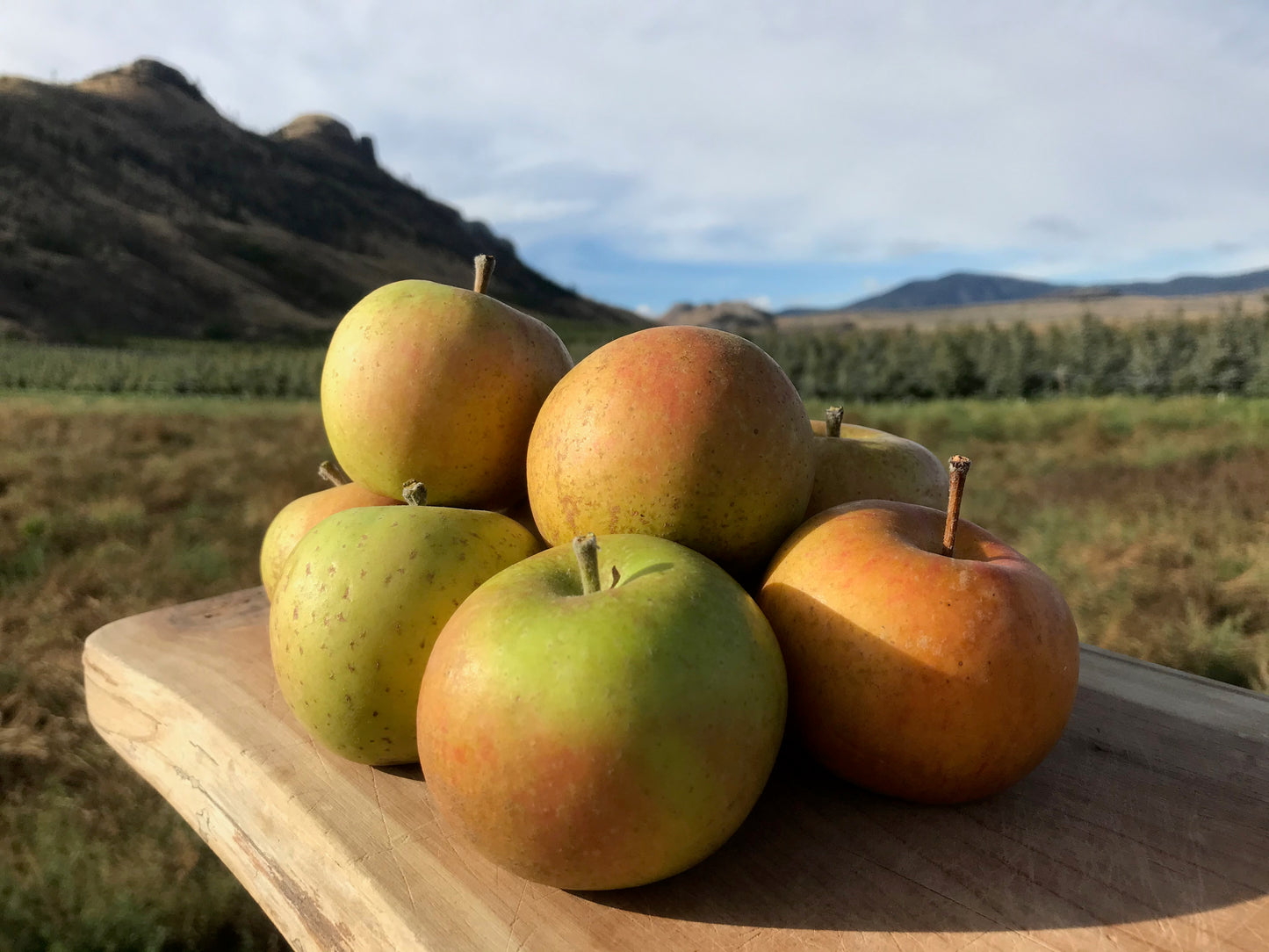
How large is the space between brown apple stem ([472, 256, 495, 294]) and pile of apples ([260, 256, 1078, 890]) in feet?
0.62

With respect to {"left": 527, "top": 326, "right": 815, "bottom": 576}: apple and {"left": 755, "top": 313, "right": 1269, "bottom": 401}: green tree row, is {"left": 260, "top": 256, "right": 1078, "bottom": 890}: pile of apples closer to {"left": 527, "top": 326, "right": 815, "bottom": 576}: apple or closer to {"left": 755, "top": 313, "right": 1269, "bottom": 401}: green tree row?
{"left": 527, "top": 326, "right": 815, "bottom": 576}: apple

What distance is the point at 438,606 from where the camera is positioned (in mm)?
1186

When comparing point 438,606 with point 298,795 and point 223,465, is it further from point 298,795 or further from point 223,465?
point 223,465

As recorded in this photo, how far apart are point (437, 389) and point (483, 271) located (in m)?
0.40

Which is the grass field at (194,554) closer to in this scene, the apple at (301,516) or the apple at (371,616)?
the apple at (301,516)

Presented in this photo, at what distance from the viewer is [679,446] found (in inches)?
47.2

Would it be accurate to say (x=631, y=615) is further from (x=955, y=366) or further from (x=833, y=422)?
(x=955, y=366)

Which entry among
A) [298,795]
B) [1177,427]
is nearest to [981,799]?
[298,795]

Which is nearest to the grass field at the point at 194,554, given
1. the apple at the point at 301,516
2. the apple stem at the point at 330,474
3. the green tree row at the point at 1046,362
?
the apple at the point at 301,516

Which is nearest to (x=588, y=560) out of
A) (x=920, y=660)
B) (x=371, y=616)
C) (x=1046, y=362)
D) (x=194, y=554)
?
(x=371, y=616)

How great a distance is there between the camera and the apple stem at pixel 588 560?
39.4 inches

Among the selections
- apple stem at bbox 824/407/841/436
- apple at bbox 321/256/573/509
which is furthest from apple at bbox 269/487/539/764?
apple stem at bbox 824/407/841/436

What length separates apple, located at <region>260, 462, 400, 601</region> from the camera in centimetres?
169

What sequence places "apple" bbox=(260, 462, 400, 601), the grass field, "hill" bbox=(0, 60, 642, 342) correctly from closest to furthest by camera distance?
"apple" bbox=(260, 462, 400, 601) → the grass field → "hill" bbox=(0, 60, 642, 342)
